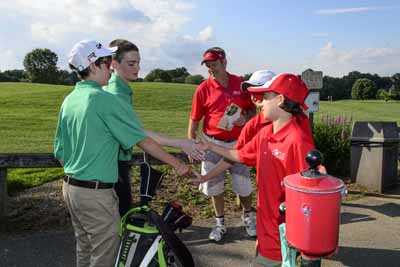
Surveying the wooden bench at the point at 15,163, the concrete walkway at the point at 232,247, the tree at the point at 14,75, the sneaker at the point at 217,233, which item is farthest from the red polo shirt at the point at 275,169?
the tree at the point at 14,75

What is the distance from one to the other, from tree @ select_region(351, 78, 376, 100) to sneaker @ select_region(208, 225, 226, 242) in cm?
6413

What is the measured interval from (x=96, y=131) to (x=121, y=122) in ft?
0.58

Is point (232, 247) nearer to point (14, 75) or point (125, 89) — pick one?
point (125, 89)

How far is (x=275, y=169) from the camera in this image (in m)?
2.90

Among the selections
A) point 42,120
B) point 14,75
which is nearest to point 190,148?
point 42,120

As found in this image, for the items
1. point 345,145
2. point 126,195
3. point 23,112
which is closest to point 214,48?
A: point 126,195

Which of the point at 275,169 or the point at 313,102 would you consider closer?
the point at 275,169

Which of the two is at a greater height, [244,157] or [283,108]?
[283,108]

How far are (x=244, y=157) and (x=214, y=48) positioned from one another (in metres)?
2.23

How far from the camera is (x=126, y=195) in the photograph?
4.00 m

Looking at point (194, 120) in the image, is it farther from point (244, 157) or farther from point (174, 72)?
point (174, 72)

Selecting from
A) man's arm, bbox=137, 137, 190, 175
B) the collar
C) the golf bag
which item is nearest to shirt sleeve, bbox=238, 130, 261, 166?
man's arm, bbox=137, 137, 190, 175

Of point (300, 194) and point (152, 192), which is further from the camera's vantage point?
point (152, 192)

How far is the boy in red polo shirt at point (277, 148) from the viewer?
2801 millimetres
